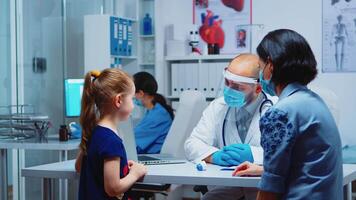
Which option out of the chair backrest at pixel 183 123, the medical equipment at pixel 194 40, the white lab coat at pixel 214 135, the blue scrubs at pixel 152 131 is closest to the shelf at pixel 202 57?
the medical equipment at pixel 194 40

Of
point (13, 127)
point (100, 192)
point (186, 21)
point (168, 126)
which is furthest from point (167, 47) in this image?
point (100, 192)

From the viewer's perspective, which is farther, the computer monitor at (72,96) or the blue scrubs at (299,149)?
the computer monitor at (72,96)

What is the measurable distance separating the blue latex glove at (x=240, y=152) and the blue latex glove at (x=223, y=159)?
12 mm

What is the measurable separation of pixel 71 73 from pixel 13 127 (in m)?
1.43

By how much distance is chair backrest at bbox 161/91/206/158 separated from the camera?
3.53m

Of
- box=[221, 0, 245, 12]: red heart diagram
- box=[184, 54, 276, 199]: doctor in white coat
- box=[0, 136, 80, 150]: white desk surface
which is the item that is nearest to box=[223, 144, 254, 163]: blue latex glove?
box=[184, 54, 276, 199]: doctor in white coat

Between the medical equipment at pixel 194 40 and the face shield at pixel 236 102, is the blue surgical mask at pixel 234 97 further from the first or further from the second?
the medical equipment at pixel 194 40

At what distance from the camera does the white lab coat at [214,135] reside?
97.9 inches

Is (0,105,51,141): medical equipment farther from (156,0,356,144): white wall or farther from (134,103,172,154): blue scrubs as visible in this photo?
(156,0,356,144): white wall

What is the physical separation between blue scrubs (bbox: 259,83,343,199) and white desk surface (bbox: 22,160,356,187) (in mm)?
375

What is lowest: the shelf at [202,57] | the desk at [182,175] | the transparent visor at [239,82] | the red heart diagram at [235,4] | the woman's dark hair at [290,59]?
the desk at [182,175]

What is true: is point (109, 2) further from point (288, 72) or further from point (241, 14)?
point (288, 72)

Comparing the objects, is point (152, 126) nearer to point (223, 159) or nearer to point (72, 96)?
point (72, 96)

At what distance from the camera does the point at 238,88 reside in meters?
2.48
